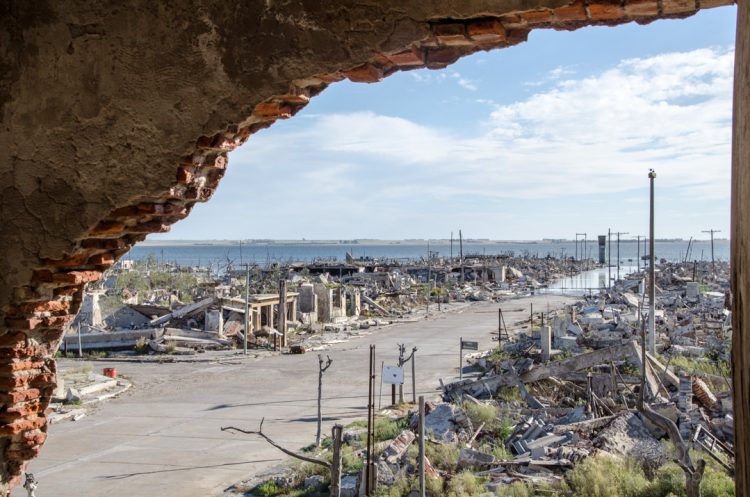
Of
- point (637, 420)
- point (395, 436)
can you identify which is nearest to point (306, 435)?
point (395, 436)

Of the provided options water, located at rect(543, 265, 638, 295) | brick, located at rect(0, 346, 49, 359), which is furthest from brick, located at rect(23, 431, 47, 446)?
water, located at rect(543, 265, 638, 295)

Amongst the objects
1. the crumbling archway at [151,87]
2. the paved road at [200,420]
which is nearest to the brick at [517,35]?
the crumbling archway at [151,87]

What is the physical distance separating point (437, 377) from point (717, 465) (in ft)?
34.8

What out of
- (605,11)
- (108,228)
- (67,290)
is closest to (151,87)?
(108,228)

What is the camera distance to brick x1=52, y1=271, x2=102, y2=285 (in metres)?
4.24

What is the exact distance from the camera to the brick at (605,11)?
3170 millimetres

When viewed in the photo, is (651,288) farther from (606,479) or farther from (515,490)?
(515,490)

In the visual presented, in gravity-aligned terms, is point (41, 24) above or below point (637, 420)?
above

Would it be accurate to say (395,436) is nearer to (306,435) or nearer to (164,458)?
(306,435)

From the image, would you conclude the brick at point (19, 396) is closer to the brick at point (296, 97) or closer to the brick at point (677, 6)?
the brick at point (296, 97)

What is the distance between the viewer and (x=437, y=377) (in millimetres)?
19734

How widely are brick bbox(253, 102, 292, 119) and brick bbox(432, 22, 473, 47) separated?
0.97 metres

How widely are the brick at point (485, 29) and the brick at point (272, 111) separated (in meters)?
1.13

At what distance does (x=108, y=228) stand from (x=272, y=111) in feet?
4.16
